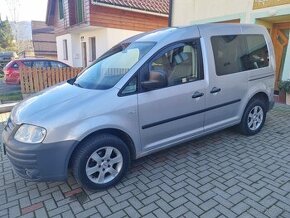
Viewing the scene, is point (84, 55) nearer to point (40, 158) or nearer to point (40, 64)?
point (40, 64)

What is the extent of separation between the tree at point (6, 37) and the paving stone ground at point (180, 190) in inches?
1419

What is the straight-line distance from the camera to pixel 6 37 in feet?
112

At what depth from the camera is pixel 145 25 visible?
1483 cm

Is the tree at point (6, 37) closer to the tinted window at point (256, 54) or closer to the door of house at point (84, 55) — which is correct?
the door of house at point (84, 55)

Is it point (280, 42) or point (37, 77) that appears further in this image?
point (37, 77)

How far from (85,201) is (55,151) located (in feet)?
2.31

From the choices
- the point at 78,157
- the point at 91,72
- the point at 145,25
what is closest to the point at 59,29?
the point at 145,25

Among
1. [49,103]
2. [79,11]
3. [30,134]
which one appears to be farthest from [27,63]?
[30,134]

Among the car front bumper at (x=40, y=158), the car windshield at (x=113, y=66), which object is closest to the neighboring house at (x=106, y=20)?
the car windshield at (x=113, y=66)

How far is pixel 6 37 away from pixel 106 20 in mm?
27430

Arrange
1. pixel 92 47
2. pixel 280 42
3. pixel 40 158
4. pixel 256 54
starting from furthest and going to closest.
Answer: pixel 92 47 < pixel 280 42 < pixel 256 54 < pixel 40 158

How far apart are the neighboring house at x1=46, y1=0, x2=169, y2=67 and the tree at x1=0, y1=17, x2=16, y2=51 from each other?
71.5 ft

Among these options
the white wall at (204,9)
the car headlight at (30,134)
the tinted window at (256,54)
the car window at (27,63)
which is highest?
the white wall at (204,9)

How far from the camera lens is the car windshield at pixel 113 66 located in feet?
10.5
